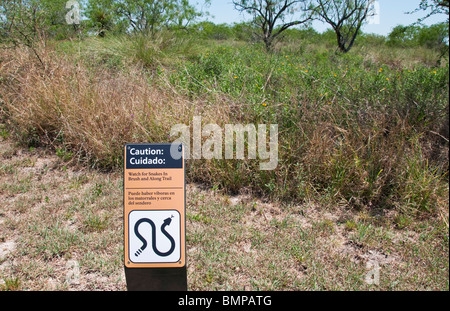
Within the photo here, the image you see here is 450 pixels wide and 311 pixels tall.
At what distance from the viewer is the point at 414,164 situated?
3.31 m

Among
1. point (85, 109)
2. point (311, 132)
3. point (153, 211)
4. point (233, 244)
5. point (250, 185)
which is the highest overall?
point (85, 109)

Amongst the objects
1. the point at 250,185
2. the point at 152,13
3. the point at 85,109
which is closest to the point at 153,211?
the point at 250,185

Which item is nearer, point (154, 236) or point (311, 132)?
point (154, 236)

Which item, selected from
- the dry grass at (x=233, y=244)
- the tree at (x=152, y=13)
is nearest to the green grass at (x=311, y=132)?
the dry grass at (x=233, y=244)

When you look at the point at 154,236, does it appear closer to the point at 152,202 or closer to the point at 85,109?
the point at 152,202

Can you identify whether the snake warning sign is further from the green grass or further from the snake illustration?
the green grass

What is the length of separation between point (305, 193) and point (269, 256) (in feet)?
3.30

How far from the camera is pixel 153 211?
2.03 m

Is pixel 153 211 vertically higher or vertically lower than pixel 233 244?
higher

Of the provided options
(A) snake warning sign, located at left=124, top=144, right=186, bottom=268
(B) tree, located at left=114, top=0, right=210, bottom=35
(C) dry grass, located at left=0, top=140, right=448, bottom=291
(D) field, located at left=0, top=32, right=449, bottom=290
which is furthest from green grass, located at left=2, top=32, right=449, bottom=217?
(B) tree, located at left=114, top=0, right=210, bottom=35

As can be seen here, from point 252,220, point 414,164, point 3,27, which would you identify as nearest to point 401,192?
point 414,164

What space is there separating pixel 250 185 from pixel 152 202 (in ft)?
5.99
